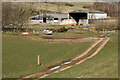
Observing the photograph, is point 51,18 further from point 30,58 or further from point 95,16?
point 30,58

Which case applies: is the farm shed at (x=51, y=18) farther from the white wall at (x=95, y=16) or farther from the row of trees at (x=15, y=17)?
the row of trees at (x=15, y=17)

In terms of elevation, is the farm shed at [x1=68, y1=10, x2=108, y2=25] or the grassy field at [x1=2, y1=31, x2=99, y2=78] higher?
the farm shed at [x1=68, y1=10, x2=108, y2=25]

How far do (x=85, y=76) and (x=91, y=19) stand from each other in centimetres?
7785

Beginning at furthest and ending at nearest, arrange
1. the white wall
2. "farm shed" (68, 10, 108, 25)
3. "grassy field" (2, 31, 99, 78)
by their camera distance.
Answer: "farm shed" (68, 10, 108, 25)
the white wall
"grassy field" (2, 31, 99, 78)

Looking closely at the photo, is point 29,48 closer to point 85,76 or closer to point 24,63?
point 24,63

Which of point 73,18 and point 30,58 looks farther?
point 73,18

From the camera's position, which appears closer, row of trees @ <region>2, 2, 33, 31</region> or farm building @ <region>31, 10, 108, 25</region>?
row of trees @ <region>2, 2, 33, 31</region>

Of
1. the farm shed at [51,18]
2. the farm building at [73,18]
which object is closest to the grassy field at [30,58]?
the farm building at [73,18]

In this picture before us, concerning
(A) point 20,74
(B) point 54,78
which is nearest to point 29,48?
(A) point 20,74

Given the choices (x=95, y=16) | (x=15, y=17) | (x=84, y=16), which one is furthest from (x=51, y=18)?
(x=15, y=17)

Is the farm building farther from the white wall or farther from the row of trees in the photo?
the row of trees

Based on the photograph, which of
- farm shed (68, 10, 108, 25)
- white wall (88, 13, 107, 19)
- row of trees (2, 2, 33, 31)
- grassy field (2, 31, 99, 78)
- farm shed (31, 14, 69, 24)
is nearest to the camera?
grassy field (2, 31, 99, 78)

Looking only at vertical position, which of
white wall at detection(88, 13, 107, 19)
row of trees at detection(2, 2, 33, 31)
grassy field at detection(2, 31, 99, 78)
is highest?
white wall at detection(88, 13, 107, 19)

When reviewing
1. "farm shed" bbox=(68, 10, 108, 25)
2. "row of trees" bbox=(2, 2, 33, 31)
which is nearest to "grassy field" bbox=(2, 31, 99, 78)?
"row of trees" bbox=(2, 2, 33, 31)
